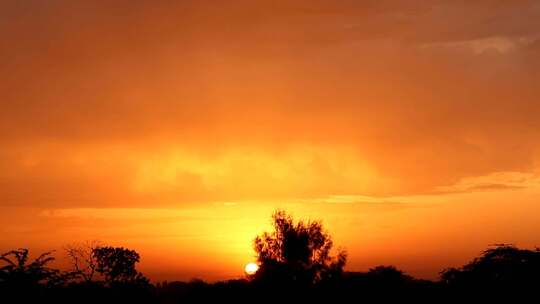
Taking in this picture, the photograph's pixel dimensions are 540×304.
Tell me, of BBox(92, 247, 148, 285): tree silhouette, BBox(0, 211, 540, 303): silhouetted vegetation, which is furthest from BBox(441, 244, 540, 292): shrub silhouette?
BBox(92, 247, 148, 285): tree silhouette

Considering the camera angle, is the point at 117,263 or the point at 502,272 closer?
the point at 502,272

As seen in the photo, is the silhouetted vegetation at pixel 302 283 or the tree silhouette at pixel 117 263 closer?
the silhouetted vegetation at pixel 302 283

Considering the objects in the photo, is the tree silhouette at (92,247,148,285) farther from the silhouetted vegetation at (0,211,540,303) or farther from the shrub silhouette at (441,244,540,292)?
the shrub silhouette at (441,244,540,292)

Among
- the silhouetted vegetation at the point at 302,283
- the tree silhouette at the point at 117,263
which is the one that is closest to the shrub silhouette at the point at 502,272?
the silhouetted vegetation at the point at 302,283

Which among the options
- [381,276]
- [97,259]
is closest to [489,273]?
[381,276]

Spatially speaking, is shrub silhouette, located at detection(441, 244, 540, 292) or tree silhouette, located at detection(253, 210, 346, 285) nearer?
shrub silhouette, located at detection(441, 244, 540, 292)

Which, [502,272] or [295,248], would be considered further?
[295,248]

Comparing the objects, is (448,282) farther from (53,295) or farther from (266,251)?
(266,251)

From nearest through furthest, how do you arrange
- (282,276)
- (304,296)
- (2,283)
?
(2,283)
(304,296)
(282,276)

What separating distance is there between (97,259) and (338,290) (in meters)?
71.3

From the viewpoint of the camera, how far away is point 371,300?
62969 mm

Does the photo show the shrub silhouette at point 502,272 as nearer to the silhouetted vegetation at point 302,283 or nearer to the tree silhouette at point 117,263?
the silhouetted vegetation at point 302,283

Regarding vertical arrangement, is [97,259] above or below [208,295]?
above

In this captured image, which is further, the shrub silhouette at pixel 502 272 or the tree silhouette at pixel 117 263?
the tree silhouette at pixel 117 263
